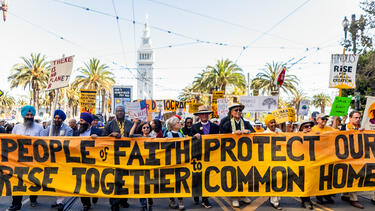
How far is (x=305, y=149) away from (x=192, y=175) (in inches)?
86.8

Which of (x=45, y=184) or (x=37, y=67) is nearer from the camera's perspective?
(x=45, y=184)

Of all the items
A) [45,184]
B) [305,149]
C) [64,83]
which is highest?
[64,83]

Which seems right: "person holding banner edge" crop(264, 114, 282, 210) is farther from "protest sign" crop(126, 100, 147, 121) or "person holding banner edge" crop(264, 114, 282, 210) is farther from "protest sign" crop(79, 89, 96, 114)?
"protest sign" crop(79, 89, 96, 114)

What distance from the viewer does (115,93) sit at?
18969 mm

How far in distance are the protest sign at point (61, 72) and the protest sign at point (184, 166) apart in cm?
186

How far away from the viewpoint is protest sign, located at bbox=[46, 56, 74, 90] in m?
7.51

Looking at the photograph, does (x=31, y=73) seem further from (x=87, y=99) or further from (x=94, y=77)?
(x=87, y=99)

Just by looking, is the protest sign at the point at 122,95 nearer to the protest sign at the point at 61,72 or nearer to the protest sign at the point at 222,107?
the protest sign at the point at 222,107

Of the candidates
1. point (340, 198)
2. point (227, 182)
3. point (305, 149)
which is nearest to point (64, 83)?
point (227, 182)

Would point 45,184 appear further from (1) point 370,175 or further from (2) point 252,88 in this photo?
(2) point 252,88

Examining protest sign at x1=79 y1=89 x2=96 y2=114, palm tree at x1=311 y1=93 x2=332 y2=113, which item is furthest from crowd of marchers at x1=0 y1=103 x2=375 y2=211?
palm tree at x1=311 y1=93 x2=332 y2=113

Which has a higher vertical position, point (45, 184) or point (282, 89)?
point (282, 89)

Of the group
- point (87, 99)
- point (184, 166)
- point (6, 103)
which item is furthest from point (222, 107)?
point (6, 103)

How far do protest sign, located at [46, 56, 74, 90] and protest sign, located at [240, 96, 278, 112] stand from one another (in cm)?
962
